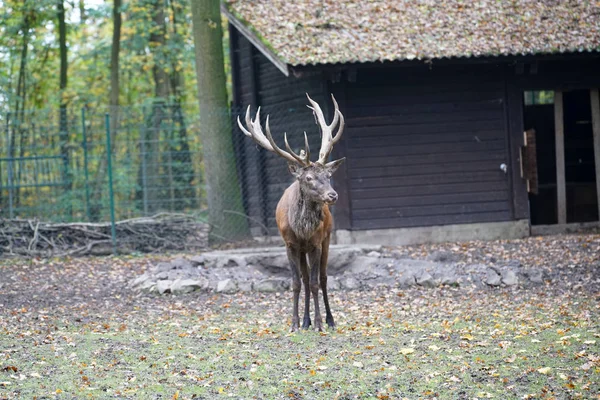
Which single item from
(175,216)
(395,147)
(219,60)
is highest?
(219,60)

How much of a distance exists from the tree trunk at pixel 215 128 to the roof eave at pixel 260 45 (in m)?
0.32

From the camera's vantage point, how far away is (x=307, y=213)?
8656 millimetres

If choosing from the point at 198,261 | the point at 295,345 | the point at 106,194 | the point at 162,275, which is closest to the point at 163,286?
the point at 162,275

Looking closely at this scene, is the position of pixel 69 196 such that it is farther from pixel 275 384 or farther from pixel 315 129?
pixel 275 384

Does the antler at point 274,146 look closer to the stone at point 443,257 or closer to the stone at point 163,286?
the stone at point 163,286

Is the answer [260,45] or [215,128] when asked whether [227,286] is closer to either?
[260,45]

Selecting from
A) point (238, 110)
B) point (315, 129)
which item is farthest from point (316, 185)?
point (238, 110)

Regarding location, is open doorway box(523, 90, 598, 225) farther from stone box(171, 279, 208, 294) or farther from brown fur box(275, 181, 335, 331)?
brown fur box(275, 181, 335, 331)

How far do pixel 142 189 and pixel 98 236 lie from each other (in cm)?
173

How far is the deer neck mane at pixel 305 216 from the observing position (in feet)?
28.4

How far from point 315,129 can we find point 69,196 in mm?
4953

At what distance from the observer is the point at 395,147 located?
1562 cm

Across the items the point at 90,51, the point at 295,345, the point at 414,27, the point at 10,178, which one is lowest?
the point at 295,345

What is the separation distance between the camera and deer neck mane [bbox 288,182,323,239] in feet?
28.4
